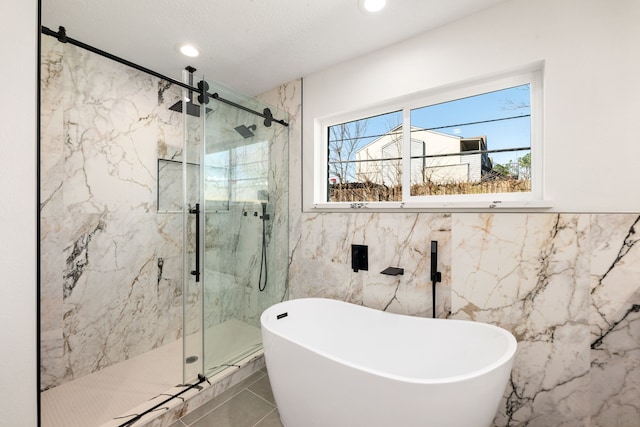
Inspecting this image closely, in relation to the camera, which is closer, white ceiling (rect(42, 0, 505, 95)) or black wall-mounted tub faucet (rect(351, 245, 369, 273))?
white ceiling (rect(42, 0, 505, 95))

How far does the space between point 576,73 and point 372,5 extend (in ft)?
3.84

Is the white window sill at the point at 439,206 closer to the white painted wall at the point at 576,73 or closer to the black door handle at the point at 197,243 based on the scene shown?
the white painted wall at the point at 576,73

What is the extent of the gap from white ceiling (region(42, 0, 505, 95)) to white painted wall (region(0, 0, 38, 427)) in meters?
0.76

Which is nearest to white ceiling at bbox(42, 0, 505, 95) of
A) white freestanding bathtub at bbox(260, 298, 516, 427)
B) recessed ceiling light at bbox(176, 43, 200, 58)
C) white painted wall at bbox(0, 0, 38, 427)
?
recessed ceiling light at bbox(176, 43, 200, 58)

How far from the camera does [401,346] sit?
67.1 inches

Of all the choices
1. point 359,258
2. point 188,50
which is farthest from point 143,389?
point 188,50

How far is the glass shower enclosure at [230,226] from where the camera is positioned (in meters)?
1.89

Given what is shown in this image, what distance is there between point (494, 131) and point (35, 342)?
2.65 m

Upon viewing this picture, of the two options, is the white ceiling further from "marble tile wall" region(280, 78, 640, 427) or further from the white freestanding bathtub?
the white freestanding bathtub

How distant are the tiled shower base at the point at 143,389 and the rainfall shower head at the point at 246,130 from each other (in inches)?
59.9

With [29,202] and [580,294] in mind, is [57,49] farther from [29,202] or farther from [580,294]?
[580,294]

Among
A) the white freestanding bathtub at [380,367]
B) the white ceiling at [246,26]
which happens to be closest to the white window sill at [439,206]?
the white freestanding bathtub at [380,367]

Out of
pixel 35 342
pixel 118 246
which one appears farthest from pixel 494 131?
pixel 118 246

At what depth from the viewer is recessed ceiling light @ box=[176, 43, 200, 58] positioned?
1999 mm
